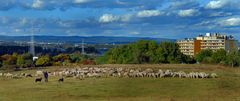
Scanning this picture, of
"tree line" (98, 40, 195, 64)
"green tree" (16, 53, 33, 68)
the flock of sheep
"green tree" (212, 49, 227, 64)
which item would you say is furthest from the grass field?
"green tree" (212, 49, 227, 64)

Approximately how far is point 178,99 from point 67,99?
808cm

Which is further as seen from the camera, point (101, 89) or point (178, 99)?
point (101, 89)

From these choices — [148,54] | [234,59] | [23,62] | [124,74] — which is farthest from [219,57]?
[124,74]

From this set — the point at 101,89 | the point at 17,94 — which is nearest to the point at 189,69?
the point at 101,89

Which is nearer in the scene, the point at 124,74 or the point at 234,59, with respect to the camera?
the point at 124,74

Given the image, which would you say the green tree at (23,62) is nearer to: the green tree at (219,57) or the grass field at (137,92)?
the green tree at (219,57)

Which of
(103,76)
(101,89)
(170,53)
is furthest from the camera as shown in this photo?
(170,53)

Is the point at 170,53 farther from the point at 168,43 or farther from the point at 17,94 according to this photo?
the point at 17,94

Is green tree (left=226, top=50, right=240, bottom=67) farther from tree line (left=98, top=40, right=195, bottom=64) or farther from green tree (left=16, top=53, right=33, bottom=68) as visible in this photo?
green tree (left=16, top=53, right=33, bottom=68)

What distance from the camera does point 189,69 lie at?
243ft

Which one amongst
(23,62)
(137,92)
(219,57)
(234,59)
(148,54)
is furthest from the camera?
(219,57)

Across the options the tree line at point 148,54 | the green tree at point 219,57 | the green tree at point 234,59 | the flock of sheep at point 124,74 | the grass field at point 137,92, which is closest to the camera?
the grass field at point 137,92

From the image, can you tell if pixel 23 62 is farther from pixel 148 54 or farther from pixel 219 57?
pixel 219 57

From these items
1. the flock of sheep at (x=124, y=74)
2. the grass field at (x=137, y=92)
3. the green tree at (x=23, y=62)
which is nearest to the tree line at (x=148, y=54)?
the green tree at (x=23, y=62)
